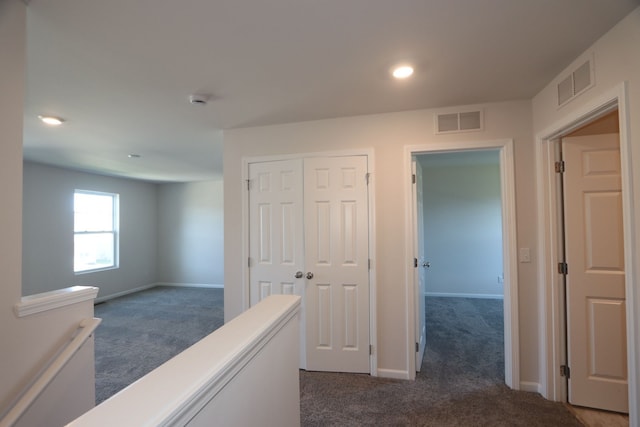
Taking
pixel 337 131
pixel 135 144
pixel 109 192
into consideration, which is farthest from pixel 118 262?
pixel 337 131

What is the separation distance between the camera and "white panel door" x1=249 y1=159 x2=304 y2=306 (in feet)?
9.38

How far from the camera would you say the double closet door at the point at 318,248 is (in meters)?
2.71

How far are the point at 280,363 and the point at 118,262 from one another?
20.0 feet

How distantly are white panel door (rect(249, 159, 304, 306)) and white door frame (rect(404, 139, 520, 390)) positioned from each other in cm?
101

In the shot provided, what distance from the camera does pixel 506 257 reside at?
2.45 m

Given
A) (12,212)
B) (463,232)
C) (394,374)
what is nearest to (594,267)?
(394,374)

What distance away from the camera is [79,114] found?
265cm

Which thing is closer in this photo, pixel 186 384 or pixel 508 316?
Answer: pixel 186 384

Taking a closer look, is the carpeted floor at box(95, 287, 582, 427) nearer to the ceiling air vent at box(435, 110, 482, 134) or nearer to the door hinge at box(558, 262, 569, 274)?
the door hinge at box(558, 262, 569, 274)

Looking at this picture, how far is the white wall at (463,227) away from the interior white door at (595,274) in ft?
10.0

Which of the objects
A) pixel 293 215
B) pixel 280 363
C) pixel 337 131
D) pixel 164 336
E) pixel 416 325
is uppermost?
pixel 337 131

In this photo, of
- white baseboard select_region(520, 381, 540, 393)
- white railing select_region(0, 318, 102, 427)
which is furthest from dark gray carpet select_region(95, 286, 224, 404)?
white baseboard select_region(520, 381, 540, 393)

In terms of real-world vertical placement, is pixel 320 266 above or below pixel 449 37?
below

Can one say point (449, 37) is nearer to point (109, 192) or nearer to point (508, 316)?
point (508, 316)
